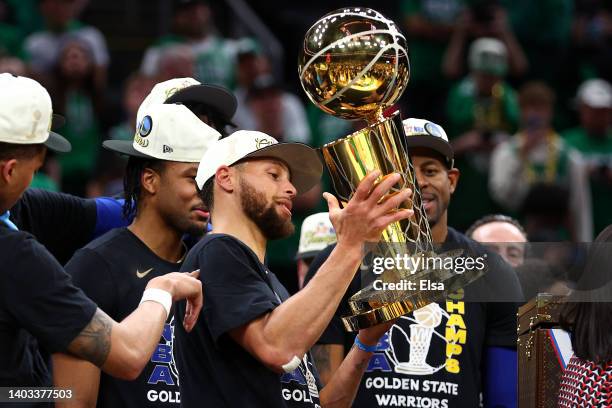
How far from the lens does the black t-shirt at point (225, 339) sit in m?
3.72

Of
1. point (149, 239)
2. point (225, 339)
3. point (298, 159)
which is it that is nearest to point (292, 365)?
point (225, 339)

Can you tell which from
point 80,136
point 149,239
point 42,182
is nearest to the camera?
point 149,239

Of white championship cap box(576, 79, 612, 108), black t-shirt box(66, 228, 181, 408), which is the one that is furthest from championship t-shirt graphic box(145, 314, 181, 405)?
white championship cap box(576, 79, 612, 108)

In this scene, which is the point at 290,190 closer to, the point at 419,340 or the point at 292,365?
the point at 292,365

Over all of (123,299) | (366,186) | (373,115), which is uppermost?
(373,115)

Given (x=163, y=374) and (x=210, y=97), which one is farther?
(x=210, y=97)

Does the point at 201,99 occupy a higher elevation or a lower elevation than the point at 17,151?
higher

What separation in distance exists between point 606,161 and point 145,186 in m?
5.66

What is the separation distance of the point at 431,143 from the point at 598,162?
498 cm

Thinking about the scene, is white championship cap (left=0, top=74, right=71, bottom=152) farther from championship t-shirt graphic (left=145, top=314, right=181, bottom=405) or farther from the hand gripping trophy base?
championship t-shirt graphic (left=145, top=314, right=181, bottom=405)

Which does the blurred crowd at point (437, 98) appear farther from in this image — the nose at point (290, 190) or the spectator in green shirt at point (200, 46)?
the nose at point (290, 190)

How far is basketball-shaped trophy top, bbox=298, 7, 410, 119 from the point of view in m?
3.81

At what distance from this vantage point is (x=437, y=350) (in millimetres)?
4852

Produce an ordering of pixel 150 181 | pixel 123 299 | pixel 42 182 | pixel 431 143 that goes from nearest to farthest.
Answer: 1. pixel 123 299
2. pixel 150 181
3. pixel 431 143
4. pixel 42 182
